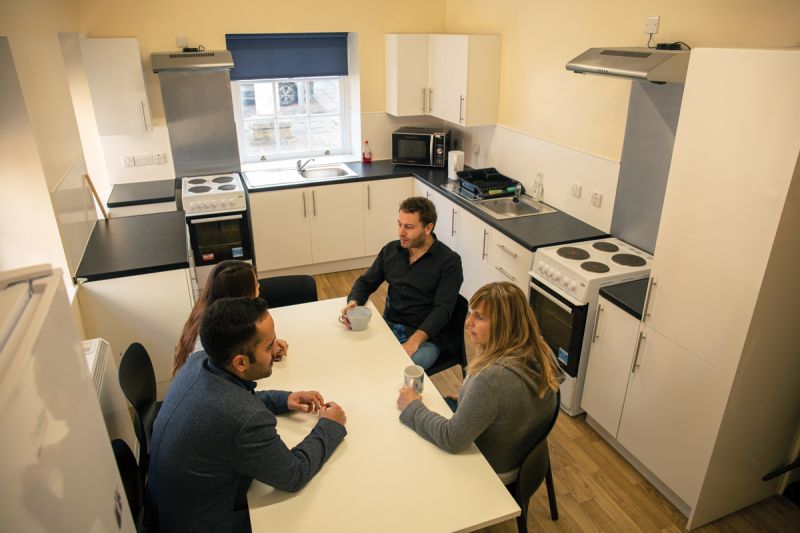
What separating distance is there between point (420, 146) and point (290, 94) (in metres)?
1.33

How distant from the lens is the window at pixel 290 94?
4883 millimetres

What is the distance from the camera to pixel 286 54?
4957 millimetres

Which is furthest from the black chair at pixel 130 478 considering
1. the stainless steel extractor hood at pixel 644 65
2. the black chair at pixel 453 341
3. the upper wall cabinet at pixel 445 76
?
the upper wall cabinet at pixel 445 76

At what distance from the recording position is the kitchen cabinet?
4.46 meters

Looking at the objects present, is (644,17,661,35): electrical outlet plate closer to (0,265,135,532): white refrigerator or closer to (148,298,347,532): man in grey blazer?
(148,298,347,532): man in grey blazer

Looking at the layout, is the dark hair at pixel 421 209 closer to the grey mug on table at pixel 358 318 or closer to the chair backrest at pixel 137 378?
the grey mug on table at pixel 358 318

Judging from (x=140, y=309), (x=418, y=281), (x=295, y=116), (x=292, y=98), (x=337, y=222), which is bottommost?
(x=337, y=222)

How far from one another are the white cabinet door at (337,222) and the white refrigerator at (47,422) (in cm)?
365

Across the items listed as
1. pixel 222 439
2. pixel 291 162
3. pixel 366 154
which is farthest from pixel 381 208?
pixel 222 439

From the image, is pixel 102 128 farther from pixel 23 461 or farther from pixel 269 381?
pixel 23 461

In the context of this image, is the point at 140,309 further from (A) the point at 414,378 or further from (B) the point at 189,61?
(B) the point at 189,61

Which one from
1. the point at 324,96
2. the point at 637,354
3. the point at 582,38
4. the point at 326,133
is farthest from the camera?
the point at 326,133

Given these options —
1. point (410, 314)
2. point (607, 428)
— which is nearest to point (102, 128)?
point (410, 314)

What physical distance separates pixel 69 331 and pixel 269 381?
3.57ft
